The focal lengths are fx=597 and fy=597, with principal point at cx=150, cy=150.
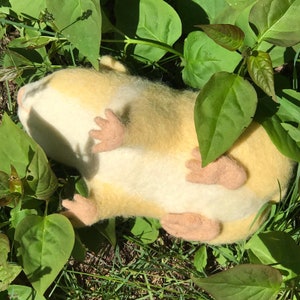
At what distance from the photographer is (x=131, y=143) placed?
3.56ft

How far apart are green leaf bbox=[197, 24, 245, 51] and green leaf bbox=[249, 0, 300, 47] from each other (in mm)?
44

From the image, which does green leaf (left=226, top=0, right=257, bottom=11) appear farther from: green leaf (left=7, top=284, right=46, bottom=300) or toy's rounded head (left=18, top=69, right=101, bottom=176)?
green leaf (left=7, top=284, right=46, bottom=300)

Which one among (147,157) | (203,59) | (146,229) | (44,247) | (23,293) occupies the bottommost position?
(23,293)

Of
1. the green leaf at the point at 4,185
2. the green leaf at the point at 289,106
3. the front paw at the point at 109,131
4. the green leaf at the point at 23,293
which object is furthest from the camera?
the green leaf at the point at 23,293

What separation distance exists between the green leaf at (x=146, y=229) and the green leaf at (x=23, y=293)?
276 millimetres

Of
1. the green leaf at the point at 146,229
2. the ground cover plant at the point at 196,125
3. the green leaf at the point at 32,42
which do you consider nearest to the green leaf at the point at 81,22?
the ground cover plant at the point at 196,125

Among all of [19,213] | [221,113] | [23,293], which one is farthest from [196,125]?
[23,293]

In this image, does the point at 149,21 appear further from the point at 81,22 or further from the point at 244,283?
the point at 244,283

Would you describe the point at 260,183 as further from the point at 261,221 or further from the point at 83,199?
the point at 83,199

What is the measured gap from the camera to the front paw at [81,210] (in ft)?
3.81

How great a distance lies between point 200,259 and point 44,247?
45cm

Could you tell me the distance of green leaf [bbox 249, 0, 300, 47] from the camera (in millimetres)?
1136

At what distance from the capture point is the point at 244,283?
3.80ft

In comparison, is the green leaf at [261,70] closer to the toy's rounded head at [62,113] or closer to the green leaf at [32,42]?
the toy's rounded head at [62,113]
